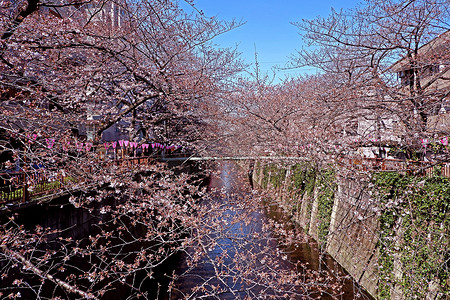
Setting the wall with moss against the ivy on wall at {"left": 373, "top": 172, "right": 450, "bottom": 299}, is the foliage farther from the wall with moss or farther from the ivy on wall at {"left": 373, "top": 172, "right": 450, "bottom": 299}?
the ivy on wall at {"left": 373, "top": 172, "right": 450, "bottom": 299}

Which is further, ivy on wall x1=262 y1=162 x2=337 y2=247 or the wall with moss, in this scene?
ivy on wall x1=262 y1=162 x2=337 y2=247

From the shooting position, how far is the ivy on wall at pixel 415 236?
22.6 ft

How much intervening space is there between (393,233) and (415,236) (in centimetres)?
115

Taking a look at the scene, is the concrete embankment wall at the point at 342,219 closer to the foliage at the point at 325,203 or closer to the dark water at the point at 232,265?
the foliage at the point at 325,203

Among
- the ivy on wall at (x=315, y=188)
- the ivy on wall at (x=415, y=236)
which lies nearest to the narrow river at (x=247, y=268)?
the ivy on wall at (x=415, y=236)

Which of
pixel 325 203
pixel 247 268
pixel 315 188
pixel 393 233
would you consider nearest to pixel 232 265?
pixel 247 268

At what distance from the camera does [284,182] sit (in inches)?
832

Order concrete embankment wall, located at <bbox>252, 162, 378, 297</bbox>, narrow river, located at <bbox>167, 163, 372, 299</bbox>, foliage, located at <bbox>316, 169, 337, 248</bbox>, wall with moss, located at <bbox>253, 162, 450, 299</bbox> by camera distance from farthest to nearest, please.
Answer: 1. foliage, located at <bbox>316, 169, 337, 248</bbox>
2. concrete embankment wall, located at <bbox>252, 162, 378, 297</bbox>
3. wall with moss, located at <bbox>253, 162, 450, 299</bbox>
4. narrow river, located at <bbox>167, 163, 372, 299</bbox>

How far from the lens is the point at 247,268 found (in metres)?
6.30

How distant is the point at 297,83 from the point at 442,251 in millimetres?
19056

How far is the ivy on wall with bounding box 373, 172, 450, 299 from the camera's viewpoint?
6.88 meters

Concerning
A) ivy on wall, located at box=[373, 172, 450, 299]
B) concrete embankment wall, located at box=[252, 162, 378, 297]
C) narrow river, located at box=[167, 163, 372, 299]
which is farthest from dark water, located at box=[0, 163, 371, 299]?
ivy on wall, located at box=[373, 172, 450, 299]

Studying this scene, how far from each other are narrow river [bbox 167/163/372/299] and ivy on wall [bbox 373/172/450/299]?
3.91ft

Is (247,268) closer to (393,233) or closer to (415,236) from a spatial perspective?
(415,236)
